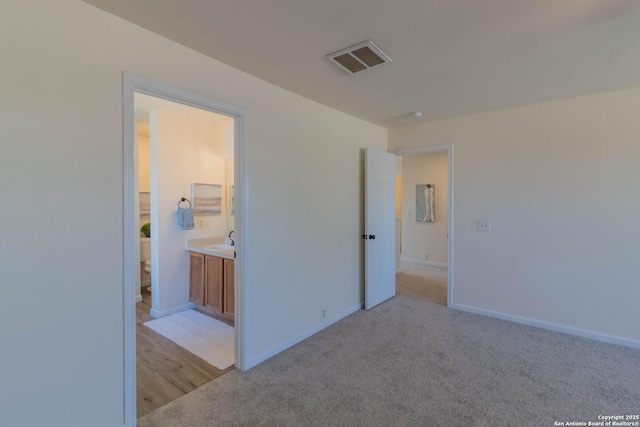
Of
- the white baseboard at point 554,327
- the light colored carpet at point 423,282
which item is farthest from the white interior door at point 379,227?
the white baseboard at point 554,327

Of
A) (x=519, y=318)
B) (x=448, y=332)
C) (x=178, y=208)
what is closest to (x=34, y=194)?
(x=178, y=208)

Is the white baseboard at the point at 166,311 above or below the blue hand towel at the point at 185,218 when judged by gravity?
below

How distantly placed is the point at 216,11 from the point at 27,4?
89 cm

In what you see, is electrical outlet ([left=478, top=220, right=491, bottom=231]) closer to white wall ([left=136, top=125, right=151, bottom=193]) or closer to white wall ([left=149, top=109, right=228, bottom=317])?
white wall ([left=149, top=109, right=228, bottom=317])

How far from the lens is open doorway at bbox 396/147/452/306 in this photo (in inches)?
251

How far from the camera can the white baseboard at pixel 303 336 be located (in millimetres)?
2623

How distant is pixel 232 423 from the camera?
193 centimetres

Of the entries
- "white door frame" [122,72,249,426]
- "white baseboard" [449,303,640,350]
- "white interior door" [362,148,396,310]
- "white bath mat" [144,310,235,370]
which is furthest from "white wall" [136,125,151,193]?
"white baseboard" [449,303,640,350]

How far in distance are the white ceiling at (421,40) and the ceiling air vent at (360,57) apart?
55 mm

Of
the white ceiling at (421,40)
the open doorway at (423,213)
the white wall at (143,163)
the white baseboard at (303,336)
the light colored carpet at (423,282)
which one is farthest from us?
the open doorway at (423,213)

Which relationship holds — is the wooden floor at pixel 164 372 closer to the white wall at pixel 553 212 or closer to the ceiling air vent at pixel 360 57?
the ceiling air vent at pixel 360 57

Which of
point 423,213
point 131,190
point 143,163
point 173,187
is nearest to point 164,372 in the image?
point 131,190

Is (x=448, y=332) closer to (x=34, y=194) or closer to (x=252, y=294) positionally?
(x=252, y=294)

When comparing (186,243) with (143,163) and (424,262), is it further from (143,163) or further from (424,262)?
(424,262)
